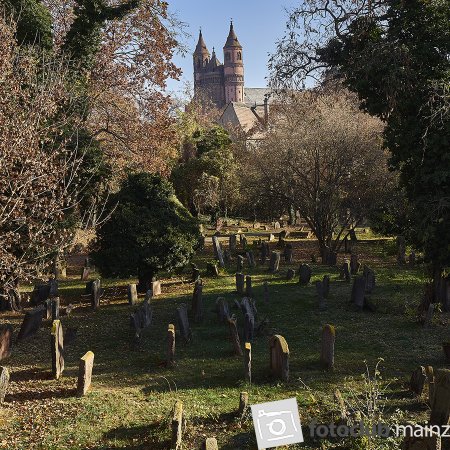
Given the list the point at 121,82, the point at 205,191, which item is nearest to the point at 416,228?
the point at 121,82

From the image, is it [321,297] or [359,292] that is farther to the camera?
[321,297]

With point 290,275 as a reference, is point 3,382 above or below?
below

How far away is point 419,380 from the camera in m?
7.24

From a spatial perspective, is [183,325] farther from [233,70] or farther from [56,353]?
[233,70]

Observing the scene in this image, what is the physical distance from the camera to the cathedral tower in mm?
111938

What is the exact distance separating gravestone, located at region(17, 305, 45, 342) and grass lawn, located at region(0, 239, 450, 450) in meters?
0.18

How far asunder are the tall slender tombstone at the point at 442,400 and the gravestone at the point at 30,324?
27.4 ft

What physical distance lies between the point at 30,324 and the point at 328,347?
251 inches

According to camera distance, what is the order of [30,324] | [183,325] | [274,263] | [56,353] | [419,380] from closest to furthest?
[419,380], [56,353], [183,325], [30,324], [274,263]

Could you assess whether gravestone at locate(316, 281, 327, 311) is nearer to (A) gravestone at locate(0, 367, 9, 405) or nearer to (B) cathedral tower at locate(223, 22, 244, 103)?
(A) gravestone at locate(0, 367, 9, 405)

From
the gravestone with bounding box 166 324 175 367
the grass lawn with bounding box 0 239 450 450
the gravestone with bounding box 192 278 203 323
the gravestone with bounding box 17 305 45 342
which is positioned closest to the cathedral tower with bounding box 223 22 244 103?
the grass lawn with bounding box 0 239 450 450

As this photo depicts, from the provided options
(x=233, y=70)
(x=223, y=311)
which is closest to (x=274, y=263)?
(x=223, y=311)

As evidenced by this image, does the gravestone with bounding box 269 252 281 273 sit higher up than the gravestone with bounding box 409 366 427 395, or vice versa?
the gravestone with bounding box 269 252 281 273

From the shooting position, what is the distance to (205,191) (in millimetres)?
32375
